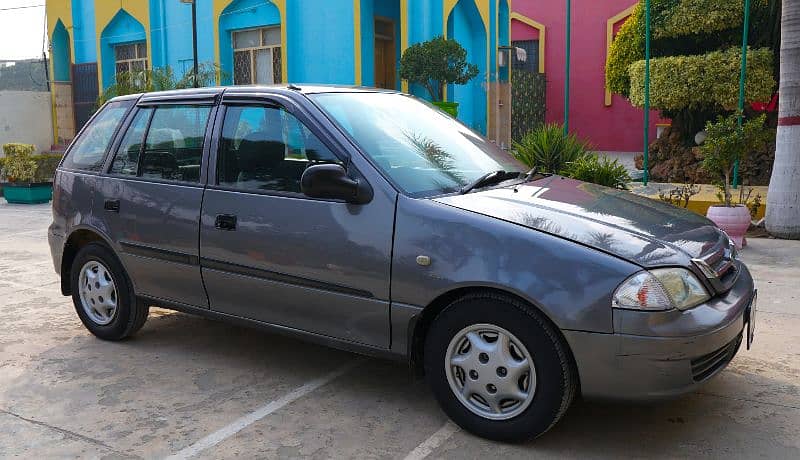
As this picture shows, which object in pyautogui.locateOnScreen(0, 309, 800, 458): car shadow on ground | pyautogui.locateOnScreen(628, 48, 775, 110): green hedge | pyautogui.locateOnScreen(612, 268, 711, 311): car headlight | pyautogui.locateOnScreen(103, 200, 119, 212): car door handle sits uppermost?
pyautogui.locateOnScreen(628, 48, 775, 110): green hedge

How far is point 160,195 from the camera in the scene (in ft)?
15.9

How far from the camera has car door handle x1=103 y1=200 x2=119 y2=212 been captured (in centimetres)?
510

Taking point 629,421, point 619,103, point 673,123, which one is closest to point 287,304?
point 629,421

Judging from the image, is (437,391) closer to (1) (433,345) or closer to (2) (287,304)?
(1) (433,345)

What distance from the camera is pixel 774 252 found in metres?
8.30

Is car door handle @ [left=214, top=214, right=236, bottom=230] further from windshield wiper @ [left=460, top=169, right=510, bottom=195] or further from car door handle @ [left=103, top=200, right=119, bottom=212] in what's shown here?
windshield wiper @ [left=460, top=169, right=510, bottom=195]

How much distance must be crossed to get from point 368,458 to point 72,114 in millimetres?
24595

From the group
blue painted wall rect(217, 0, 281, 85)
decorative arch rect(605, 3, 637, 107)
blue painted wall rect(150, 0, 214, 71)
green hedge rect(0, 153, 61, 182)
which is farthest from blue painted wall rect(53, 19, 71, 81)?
decorative arch rect(605, 3, 637, 107)

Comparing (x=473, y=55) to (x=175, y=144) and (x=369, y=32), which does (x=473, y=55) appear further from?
(x=175, y=144)

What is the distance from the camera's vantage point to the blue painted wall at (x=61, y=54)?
82.8 ft

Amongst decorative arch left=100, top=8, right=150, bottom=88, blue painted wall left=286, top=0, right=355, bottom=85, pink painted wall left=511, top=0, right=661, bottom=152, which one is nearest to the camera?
blue painted wall left=286, top=0, right=355, bottom=85

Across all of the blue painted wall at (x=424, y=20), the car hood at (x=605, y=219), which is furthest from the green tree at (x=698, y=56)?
the car hood at (x=605, y=219)

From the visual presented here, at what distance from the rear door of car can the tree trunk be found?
7.15 m

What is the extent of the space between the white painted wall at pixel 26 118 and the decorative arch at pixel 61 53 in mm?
804
